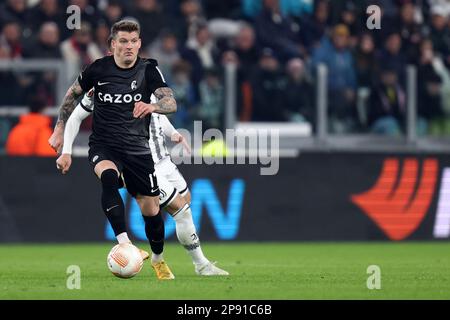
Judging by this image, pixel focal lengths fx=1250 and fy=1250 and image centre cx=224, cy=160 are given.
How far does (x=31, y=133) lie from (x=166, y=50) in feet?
8.47

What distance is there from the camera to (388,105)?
18.7 metres

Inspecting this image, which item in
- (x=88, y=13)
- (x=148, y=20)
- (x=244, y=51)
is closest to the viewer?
(x=88, y=13)

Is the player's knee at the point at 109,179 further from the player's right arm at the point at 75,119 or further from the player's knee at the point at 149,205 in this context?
the player's right arm at the point at 75,119

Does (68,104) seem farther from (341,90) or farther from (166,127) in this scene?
(341,90)

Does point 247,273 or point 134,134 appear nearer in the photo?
point 134,134

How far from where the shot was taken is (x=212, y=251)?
54.4ft

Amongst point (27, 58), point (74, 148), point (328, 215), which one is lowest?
point (328, 215)

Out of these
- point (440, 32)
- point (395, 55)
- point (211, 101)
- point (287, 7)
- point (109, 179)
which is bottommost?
point (211, 101)

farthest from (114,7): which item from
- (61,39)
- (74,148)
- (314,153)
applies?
(314,153)

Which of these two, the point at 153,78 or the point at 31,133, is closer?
the point at 153,78

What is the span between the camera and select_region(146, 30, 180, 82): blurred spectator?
17797mm

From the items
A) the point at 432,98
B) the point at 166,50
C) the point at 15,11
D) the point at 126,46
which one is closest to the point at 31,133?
the point at 15,11
